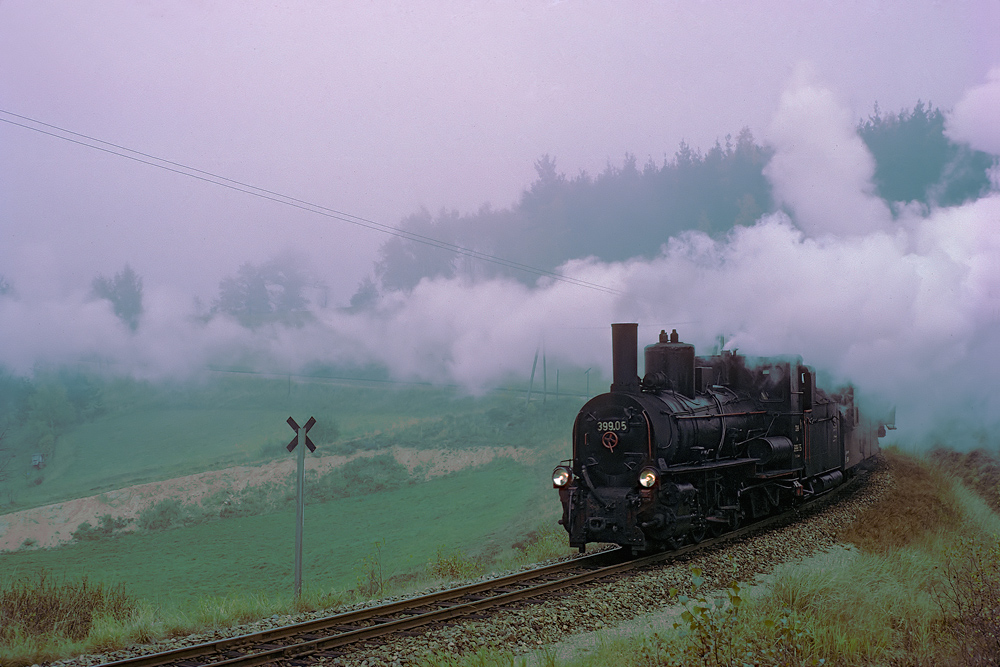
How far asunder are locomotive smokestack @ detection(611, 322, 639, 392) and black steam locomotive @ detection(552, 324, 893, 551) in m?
0.02

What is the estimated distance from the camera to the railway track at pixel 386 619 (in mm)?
7090

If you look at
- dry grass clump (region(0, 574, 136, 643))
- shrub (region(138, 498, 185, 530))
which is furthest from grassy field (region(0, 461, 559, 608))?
dry grass clump (region(0, 574, 136, 643))

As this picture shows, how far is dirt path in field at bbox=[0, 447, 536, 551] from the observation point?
2736 centimetres

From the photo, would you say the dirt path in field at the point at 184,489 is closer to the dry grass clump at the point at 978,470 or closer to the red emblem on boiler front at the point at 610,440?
the dry grass clump at the point at 978,470

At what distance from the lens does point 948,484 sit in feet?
70.1

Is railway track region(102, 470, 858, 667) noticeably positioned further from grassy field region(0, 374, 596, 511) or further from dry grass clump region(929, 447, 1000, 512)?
grassy field region(0, 374, 596, 511)

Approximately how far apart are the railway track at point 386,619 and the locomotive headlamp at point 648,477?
1246mm

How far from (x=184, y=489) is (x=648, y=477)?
26.5m

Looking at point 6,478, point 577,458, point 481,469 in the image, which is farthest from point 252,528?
point 577,458

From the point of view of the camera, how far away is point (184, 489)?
3083cm

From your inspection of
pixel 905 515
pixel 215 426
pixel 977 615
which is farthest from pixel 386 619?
pixel 215 426

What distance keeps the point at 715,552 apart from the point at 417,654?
649cm

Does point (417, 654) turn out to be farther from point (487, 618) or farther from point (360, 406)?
point (360, 406)

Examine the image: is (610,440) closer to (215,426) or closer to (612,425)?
(612,425)
